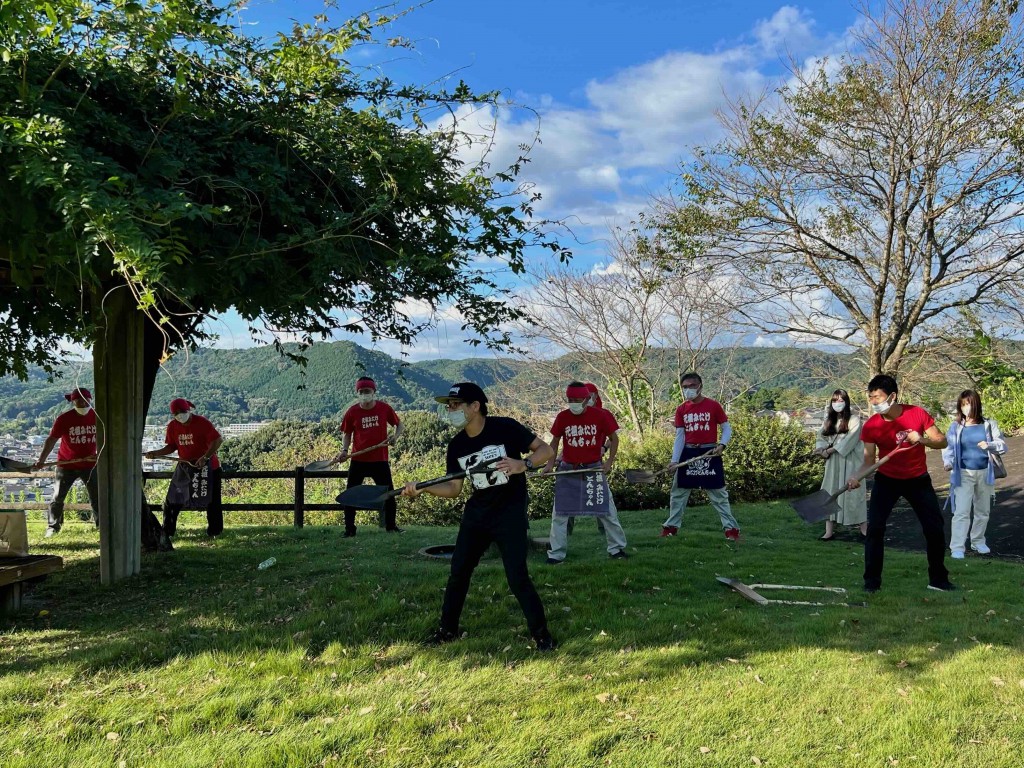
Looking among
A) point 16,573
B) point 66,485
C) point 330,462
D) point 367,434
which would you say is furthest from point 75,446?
point 16,573

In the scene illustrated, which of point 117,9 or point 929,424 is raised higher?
point 117,9

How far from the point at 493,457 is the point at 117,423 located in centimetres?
442

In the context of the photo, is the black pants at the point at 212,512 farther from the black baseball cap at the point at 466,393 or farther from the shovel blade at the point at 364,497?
the black baseball cap at the point at 466,393

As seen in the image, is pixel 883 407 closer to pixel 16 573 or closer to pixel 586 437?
pixel 586 437

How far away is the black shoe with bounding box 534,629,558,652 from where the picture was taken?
5.09 m

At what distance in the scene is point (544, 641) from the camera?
511 centimetres

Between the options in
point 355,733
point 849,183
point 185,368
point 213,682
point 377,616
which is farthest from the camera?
point 849,183

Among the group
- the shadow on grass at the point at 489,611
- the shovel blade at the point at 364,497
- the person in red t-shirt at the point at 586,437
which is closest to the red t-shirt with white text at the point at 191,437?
the shadow on grass at the point at 489,611

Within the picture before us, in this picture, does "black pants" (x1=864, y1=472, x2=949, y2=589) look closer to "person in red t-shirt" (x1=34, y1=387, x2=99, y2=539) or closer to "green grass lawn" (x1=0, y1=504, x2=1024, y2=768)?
"green grass lawn" (x1=0, y1=504, x2=1024, y2=768)

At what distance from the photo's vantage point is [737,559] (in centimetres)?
815

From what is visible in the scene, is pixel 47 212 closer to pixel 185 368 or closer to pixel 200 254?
pixel 200 254

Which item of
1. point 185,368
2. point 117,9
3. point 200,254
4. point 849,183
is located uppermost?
point 849,183

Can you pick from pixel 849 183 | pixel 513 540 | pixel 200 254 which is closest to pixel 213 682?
pixel 513 540

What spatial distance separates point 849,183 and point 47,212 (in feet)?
45.1
